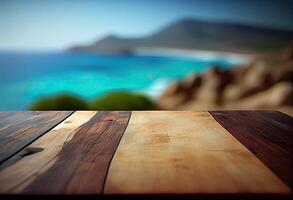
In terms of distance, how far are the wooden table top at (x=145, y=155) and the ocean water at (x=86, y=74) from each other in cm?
494

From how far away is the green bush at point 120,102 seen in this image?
145 inches

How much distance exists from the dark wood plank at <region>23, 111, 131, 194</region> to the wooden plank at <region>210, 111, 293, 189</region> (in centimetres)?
30

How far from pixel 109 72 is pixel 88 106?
17.4 ft

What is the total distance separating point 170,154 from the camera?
66 centimetres

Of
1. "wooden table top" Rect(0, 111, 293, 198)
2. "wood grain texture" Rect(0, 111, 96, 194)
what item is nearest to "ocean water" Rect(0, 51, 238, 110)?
"wooden table top" Rect(0, 111, 293, 198)

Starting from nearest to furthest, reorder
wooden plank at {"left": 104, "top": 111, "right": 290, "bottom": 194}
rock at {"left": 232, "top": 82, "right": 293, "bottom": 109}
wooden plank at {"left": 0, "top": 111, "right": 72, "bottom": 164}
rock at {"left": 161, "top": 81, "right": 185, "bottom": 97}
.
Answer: wooden plank at {"left": 104, "top": 111, "right": 290, "bottom": 194}, wooden plank at {"left": 0, "top": 111, "right": 72, "bottom": 164}, rock at {"left": 232, "top": 82, "right": 293, "bottom": 109}, rock at {"left": 161, "top": 81, "right": 185, "bottom": 97}

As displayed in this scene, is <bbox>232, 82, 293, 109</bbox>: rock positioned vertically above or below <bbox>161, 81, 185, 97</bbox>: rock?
below

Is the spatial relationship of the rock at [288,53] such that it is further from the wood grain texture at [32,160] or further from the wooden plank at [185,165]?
the wood grain texture at [32,160]

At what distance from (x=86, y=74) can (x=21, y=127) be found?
809 cm

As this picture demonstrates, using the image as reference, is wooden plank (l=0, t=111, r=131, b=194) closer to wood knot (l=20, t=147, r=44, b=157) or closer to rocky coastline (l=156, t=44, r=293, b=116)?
wood knot (l=20, t=147, r=44, b=157)

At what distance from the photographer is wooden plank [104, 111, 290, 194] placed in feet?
1.61

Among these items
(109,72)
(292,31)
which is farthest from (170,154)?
(109,72)

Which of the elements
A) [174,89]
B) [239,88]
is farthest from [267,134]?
[174,89]

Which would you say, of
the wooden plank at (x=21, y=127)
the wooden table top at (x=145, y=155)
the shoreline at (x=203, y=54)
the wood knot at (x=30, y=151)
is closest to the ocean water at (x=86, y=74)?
the shoreline at (x=203, y=54)
